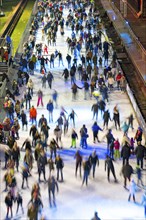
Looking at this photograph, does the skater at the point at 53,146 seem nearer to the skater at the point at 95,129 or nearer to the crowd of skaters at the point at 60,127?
the crowd of skaters at the point at 60,127

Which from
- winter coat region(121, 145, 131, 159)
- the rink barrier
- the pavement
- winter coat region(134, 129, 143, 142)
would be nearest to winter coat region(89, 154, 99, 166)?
winter coat region(121, 145, 131, 159)

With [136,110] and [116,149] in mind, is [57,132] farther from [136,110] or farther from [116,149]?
[136,110]

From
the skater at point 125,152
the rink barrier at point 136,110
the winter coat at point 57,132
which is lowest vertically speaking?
the rink barrier at point 136,110

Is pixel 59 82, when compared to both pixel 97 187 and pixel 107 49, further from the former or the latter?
pixel 97 187

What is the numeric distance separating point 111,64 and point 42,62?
4.01 m

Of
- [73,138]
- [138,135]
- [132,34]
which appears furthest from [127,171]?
[132,34]

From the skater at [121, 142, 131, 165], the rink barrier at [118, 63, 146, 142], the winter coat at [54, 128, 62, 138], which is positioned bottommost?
the rink barrier at [118, 63, 146, 142]

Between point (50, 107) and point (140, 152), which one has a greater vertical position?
point (140, 152)

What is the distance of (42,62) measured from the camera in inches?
1390

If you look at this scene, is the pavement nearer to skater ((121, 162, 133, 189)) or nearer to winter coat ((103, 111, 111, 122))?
winter coat ((103, 111, 111, 122))

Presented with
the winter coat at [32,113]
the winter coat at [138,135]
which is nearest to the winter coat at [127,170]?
the winter coat at [138,135]

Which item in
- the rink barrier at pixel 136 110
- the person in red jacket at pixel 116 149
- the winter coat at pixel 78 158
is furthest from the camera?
the rink barrier at pixel 136 110

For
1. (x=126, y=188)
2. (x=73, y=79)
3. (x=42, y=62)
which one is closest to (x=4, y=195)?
(x=126, y=188)

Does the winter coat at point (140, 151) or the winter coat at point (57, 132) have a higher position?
the winter coat at point (140, 151)
